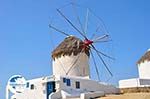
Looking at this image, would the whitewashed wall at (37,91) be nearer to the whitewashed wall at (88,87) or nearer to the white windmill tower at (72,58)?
the whitewashed wall at (88,87)

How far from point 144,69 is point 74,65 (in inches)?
372

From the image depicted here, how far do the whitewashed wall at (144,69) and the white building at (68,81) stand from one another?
7343 millimetres

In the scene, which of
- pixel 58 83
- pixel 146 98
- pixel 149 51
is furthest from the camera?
pixel 149 51

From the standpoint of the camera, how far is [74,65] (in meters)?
39.5

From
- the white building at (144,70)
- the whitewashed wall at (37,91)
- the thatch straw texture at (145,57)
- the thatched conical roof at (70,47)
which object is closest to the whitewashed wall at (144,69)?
the white building at (144,70)

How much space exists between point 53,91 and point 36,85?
249cm

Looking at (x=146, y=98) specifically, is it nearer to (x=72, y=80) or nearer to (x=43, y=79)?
(x=72, y=80)

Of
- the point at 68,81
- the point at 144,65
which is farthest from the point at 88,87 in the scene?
the point at 144,65

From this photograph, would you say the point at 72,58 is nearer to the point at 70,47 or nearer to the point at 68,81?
the point at 70,47

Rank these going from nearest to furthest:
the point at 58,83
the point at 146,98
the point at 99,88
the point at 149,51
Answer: the point at 146,98 → the point at 58,83 → the point at 99,88 → the point at 149,51

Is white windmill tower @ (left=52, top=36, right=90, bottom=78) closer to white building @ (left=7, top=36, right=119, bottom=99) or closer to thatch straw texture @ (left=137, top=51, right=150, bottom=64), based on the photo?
white building @ (left=7, top=36, right=119, bottom=99)

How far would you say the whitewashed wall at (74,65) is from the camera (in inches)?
1553

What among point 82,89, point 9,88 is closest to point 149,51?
point 82,89

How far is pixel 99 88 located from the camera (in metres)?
33.7
